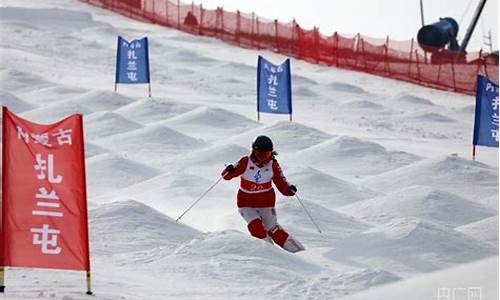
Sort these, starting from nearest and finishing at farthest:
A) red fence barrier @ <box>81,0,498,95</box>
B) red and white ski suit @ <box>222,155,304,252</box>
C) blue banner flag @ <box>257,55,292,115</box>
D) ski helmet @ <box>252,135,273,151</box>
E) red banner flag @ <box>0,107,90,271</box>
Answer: red banner flag @ <box>0,107,90,271</box> < ski helmet @ <box>252,135,273,151</box> < red and white ski suit @ <box>222,155,304,252</box> < blue banner flag @ <box>257,55,292,115</box> < red fence barrier @ <box>81,0,498,95</box>

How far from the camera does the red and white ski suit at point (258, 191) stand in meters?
12.4

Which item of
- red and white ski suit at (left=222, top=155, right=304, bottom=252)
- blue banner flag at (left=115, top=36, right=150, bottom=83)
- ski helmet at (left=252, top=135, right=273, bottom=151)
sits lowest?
blue banner flag at (left=115, top=36, right=150, bottom=83)

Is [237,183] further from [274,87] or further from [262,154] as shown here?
[274,87]

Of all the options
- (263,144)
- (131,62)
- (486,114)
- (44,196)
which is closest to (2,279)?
(44,196)

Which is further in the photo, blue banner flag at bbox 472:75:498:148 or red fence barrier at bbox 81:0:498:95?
red fence barrier at bbox 81:0:498:95

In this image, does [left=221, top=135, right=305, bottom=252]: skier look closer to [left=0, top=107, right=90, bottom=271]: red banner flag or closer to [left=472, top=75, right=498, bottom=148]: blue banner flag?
[left=0, top=107, right=90, bottom=271]: red banner flag

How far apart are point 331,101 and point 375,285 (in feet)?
65.2

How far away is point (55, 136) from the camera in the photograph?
28.9 feet

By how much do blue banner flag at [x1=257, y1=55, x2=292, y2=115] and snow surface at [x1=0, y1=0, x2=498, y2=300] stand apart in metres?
0.42

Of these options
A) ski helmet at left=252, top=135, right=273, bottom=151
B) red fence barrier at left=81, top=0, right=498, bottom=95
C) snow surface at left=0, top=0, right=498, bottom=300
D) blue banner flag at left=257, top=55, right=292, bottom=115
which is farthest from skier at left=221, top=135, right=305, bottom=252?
red fence barrier at left=81, top=0, right=498, bottom=95

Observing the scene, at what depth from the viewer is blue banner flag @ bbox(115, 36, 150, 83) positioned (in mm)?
26000

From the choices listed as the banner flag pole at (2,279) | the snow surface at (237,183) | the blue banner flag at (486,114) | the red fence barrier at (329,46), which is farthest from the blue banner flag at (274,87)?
the banner flag pole at (2,279)

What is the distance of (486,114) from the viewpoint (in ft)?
63.2

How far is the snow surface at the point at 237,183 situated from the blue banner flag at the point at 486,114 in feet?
1.68
